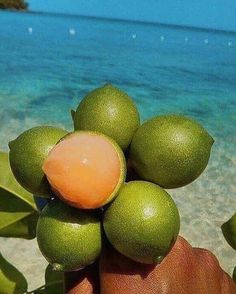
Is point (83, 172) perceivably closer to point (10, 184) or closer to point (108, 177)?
point (108, 177)

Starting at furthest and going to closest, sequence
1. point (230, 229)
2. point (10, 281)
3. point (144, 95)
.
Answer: point (144, 95) → point (10, 281) → point (230, 229)

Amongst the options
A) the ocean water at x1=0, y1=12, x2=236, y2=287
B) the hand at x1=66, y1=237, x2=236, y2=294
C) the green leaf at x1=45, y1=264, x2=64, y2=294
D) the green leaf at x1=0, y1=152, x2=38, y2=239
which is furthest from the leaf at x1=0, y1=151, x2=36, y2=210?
the ocean water at x1=0, y1=12, x2=236, y2=287

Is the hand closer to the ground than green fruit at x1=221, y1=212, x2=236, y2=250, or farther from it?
farther from it

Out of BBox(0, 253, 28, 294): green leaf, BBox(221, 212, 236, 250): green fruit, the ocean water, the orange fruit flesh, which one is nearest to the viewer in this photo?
the orange fruit flesh

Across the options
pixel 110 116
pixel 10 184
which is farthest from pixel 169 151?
pixel 10 184

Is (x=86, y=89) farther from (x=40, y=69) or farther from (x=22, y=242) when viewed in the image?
(x=22, y=242)

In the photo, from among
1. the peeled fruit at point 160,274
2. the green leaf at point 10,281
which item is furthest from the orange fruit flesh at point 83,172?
the green leaf at point 10,281

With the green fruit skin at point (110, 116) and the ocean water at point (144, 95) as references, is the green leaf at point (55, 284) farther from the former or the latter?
the ocean water at point (144, 95)

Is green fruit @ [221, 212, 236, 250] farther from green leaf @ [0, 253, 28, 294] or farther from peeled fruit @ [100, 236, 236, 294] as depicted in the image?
green leaf @ [0, 253, 28, 294]

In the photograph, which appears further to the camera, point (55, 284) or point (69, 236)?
point (55, 284)
